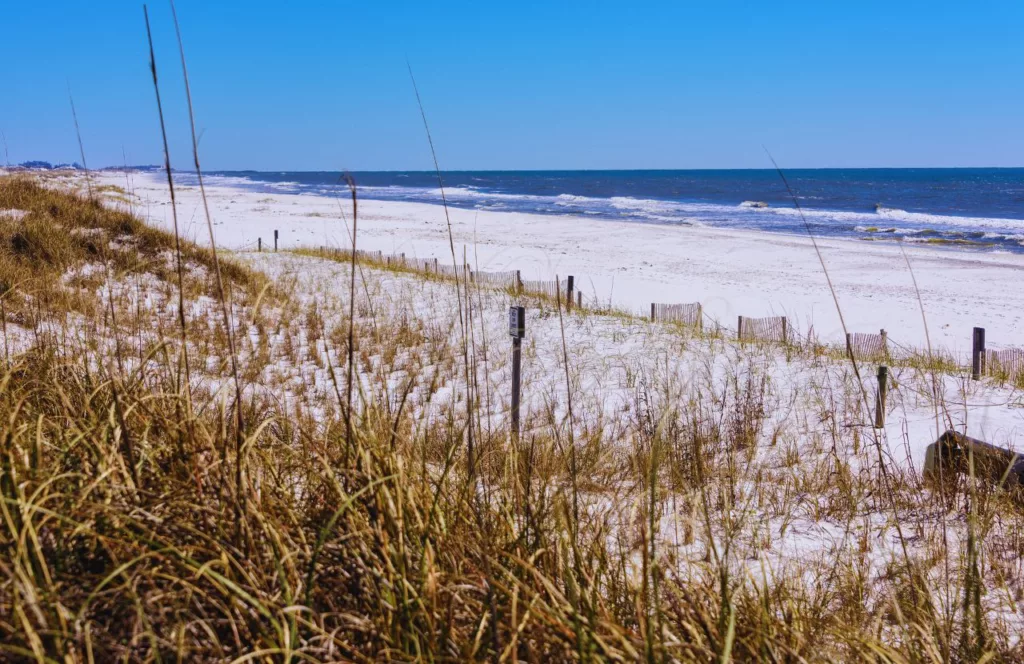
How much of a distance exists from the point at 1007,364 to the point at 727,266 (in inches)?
583

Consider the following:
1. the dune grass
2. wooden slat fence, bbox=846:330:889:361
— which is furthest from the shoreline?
the dune grass

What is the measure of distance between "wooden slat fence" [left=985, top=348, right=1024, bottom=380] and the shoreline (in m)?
1.72

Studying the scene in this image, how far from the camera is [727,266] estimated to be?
70.8ft

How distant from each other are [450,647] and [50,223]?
9.87 meters

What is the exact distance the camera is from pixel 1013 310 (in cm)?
1527

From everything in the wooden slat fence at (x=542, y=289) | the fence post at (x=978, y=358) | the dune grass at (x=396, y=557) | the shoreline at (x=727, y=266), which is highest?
the dune grass at (x=396, y=557)

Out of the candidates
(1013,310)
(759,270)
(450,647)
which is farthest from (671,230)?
(450,647)

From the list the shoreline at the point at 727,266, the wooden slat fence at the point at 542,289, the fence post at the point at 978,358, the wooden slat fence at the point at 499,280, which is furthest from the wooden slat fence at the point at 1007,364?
the wooden slat fence at the point at 499,280

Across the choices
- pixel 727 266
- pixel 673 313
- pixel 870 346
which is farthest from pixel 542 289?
pixel 727 266

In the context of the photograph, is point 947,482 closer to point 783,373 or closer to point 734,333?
point 783,373

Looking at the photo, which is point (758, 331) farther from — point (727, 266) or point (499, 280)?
point (727, 266)

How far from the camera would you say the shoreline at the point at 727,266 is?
46.3 ft

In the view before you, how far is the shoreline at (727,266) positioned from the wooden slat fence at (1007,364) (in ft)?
5.65

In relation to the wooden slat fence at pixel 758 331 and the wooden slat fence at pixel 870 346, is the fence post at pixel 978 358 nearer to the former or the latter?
the wooden slat fence at pixel 870 346
